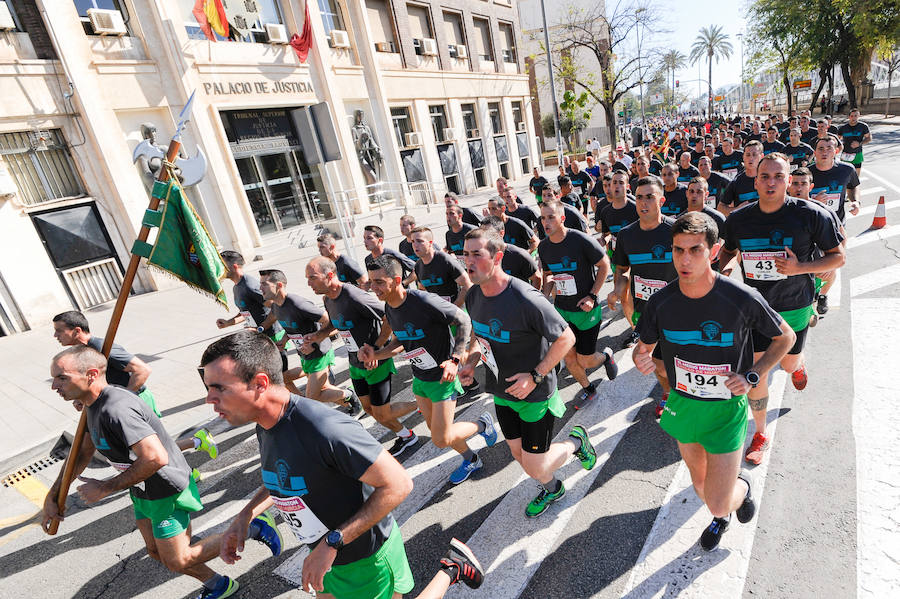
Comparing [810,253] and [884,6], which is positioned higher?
[884,6]

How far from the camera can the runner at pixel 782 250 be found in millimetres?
3686

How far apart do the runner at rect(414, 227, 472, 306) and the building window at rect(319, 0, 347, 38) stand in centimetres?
1649

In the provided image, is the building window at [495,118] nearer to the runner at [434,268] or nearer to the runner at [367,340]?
the runner at [434,268]

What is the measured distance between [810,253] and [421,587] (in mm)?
4013

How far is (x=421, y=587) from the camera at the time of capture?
3.11 m

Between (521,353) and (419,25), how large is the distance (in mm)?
23573

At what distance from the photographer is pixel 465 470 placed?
4.09 m

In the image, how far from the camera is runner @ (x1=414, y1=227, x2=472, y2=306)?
5320mm

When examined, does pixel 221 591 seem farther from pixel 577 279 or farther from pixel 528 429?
pixel 577 279

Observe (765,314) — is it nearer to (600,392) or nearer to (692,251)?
(692,251)

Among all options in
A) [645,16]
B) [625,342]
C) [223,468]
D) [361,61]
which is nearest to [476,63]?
[361,61]

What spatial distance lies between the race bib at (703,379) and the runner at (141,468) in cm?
325

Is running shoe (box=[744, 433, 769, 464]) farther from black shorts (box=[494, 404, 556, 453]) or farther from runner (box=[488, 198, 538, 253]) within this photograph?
runner (box=[488, 198, 538, 253])

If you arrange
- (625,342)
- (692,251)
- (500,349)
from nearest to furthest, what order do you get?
1. (692,251)
2. (500,349)
3. (625,342)
